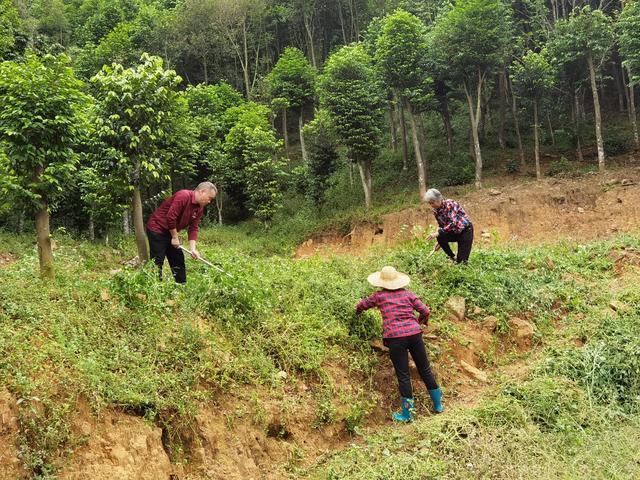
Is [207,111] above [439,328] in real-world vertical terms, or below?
above

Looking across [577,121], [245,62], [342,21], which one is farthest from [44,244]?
[342,21]

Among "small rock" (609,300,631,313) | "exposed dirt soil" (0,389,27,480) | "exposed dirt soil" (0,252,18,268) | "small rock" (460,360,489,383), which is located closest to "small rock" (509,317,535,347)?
"small rock" (460,360,489,383)

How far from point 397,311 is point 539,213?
→ 52.5ft

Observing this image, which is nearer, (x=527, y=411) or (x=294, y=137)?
(x=527, y=411)

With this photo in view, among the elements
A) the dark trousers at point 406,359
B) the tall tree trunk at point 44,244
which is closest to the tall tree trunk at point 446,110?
the dark trousers at point 406,359

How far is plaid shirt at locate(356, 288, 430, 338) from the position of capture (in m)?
5.66

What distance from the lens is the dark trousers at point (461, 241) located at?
8.55m

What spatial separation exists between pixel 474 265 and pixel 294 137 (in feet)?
107

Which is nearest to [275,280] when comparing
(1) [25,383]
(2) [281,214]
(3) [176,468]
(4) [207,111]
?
(3) [176,468]

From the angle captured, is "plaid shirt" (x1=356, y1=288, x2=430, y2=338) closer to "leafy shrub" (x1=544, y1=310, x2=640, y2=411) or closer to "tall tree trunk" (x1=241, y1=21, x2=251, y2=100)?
"leafy shrub" (x1=544, y1=310, x2=640, y2=411)

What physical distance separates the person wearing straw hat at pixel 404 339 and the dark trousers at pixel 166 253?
9.72ft

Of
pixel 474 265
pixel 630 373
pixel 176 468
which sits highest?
pixel 474 265

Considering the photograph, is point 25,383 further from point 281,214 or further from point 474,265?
point 281,214

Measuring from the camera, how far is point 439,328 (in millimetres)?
7094
